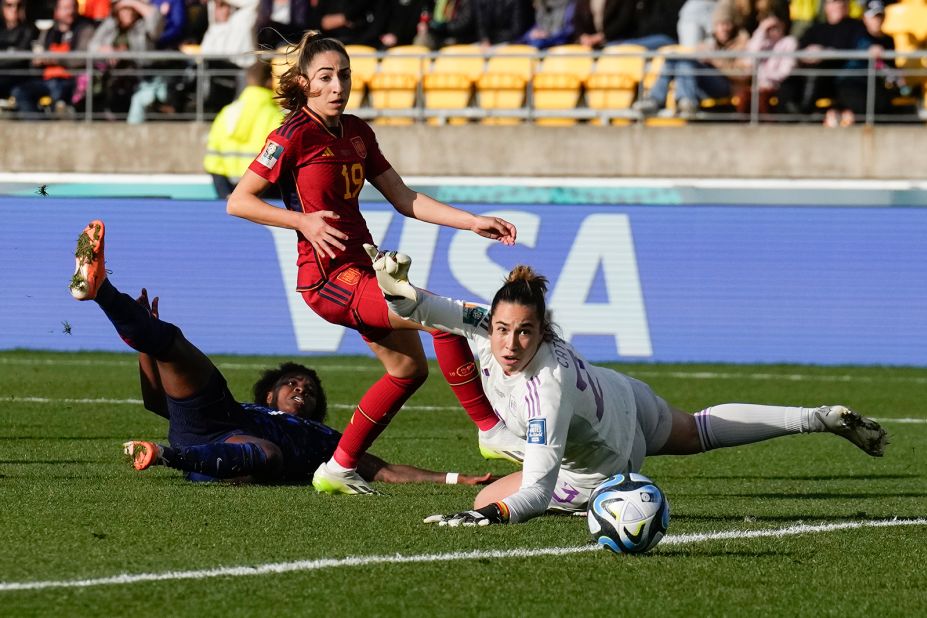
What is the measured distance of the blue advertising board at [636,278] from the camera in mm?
15570

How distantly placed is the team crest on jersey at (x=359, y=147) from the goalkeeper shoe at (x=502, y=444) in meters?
1.42

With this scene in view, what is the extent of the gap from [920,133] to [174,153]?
934 centimetres

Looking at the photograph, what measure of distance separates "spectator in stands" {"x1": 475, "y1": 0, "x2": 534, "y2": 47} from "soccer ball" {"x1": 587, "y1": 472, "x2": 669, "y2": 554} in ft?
49.1

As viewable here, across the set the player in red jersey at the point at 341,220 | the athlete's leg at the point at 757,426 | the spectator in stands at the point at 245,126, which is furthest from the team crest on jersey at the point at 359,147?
the spectator in stands at the point at 245,126

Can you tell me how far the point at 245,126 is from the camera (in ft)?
53.4

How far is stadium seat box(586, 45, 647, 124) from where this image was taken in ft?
63.3

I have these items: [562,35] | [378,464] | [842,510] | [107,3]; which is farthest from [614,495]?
[107,3]

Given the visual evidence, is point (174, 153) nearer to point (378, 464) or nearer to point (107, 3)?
point (107, 3)

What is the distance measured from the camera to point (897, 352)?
1557 centimetres

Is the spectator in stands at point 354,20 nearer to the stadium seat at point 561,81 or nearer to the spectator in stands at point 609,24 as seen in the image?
the stadium seat at point 561,81

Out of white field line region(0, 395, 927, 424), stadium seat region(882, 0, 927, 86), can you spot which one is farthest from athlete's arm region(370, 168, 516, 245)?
stadium seat region(882, 0, 927, 86)

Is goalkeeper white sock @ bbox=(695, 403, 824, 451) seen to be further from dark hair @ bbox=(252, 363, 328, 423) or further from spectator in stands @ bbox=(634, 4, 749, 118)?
spectator in stands @ bbox=(634, 4, 749, 118)

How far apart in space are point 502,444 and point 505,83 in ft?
42.6

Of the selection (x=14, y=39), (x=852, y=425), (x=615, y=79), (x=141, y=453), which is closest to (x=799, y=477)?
(x=852, y=425)
